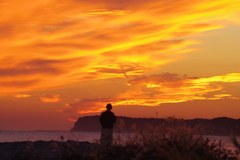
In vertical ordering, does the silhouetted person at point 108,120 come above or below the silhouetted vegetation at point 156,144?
above

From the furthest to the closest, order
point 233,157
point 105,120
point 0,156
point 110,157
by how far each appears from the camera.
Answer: point 105,120 < point 0,156 < point 233,157 < point 110,157

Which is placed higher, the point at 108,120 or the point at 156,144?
the point at 108,120

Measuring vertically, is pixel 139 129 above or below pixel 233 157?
above

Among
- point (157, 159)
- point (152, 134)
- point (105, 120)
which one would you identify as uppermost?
point (105, 120)

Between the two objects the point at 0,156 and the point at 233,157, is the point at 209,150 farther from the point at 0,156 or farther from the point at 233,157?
the point at 0,156

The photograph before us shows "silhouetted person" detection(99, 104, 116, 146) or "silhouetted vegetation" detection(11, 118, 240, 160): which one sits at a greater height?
"silhouetted person" detection(99, 104, 116, 146)

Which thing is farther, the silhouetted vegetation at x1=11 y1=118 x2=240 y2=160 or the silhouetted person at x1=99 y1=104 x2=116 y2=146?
the silhouetted person at x1=99 y1=104 x2=116 y2=146

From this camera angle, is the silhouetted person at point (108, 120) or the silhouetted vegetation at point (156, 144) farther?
the silhouetted person at point (108, 120)

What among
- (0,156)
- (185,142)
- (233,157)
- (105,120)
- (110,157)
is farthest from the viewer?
(105,120)

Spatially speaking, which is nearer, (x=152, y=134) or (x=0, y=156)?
(x=152, y=134)

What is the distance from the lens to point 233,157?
36.5ft

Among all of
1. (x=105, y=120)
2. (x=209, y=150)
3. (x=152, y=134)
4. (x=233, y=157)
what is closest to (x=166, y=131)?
(x=152, y=134)

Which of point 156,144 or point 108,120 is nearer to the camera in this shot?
point 156,144

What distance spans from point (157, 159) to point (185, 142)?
783 millimetres
